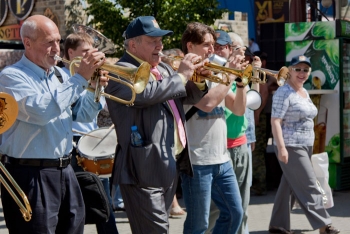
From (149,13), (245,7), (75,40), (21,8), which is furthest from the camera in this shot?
(245,7)

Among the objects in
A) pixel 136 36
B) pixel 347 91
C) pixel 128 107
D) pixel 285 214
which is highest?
pixel 136 36

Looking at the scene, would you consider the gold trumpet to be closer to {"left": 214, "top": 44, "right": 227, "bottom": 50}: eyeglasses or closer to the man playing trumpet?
the man playing trumpet

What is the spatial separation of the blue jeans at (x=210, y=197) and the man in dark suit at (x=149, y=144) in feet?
1.73

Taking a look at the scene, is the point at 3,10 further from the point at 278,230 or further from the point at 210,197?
the point at 210,197

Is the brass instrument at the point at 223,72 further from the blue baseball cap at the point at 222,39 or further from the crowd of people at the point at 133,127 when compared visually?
the blue baseball cap at the point at 222,39

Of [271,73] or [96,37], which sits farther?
[96,37]

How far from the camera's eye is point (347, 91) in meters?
10.2

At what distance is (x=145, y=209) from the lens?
15.6 feet

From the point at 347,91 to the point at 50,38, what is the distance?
21.1 ft

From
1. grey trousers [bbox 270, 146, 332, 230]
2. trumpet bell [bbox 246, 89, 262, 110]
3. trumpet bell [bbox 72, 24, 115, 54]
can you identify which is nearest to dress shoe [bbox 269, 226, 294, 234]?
grey trousers [bbox 270, 146, 332, 230]

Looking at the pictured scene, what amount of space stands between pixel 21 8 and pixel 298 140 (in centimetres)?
1080

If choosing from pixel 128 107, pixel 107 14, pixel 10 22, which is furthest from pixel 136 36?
pixel 10 22

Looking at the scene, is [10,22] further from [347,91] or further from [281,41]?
[347,91]

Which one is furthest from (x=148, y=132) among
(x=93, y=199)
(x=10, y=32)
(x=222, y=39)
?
(x=10, y=32)
